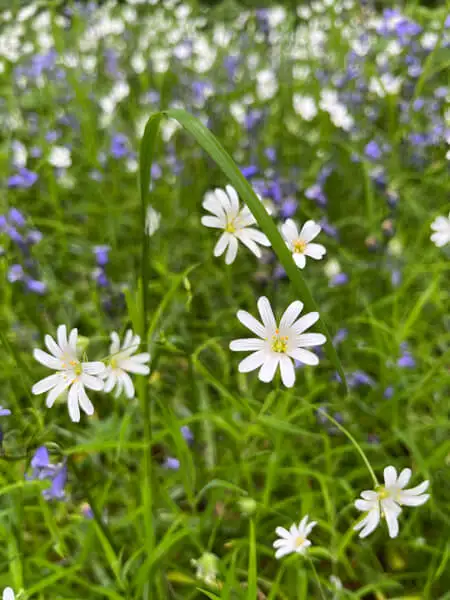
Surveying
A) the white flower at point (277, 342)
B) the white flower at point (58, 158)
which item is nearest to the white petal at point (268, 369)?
the white flower at point (277, 342)

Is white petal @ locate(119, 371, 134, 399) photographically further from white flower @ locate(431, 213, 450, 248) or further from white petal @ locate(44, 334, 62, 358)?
white flower @ locate(431, 213, 450, 248)

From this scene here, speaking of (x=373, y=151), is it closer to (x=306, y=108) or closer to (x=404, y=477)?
(x=306, y=108)

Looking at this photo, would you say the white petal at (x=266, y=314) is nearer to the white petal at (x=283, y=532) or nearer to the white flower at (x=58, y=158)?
the white petal at (x=283, y=532)

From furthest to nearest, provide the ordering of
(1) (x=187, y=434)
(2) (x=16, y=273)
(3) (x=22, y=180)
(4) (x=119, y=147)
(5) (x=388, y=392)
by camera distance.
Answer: (4) (x=119, y=147) → (3) (x=22, y=180) → (2) (x=16, y=273) → (5) (x=388, y=392) → (1) (x=187, y=434)

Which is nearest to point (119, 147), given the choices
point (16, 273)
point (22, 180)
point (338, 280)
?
point (22, 180)

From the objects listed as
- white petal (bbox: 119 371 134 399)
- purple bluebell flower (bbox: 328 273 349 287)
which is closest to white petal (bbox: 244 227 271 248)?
white petal (bbox: 119 371 134 399)

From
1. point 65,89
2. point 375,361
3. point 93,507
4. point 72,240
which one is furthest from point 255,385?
point 65,89
